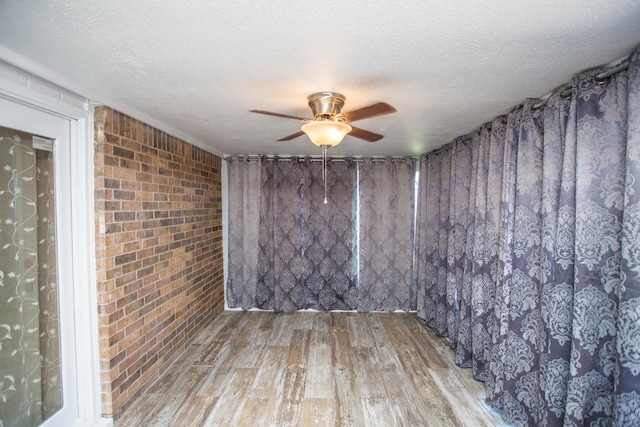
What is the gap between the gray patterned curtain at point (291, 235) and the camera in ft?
13.1

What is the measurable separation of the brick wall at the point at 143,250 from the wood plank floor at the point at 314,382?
0.85 ft

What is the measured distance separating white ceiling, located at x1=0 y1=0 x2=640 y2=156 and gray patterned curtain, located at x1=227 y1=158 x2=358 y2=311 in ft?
6.46

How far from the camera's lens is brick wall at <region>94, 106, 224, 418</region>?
6.38 ft

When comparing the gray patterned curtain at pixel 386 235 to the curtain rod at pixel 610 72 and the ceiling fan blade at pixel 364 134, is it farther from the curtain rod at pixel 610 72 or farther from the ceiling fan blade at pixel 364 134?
the curtain rod at pixel 610 72

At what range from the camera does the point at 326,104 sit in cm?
175

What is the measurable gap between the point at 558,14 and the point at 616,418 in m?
1.61

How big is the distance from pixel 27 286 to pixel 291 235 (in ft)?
8.75

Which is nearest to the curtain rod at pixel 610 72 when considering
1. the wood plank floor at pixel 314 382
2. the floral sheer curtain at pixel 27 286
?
the wood plank floor at pixel 314 382

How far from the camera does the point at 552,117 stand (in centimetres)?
171

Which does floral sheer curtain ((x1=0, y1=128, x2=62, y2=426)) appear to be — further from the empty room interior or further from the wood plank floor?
the wood plank floor

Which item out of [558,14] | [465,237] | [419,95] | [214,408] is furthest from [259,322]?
[558,14]

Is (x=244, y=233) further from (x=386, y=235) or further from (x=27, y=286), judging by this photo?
(x=27, y=286)

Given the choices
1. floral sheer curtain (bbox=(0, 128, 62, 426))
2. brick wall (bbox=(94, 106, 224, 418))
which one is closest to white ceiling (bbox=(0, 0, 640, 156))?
brick wall (bbox=(94, 106, 224, 418))

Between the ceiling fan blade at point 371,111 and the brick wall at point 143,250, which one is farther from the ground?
the ceiling fan blade at point 371,111
